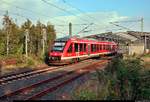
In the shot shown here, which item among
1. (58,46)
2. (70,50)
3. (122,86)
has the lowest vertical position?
(122,86)

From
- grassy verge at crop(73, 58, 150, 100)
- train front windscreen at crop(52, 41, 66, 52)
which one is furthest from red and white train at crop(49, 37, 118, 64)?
grassy verge at crop(73, 58, 150, 100)

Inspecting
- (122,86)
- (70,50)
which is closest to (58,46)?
(70,50)

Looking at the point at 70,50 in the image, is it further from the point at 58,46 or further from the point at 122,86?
the point at 122,86

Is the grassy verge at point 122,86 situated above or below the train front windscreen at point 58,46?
below

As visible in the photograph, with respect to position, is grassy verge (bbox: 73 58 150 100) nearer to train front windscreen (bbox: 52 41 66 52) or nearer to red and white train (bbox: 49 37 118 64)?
red and white train (bbox: 49 37 118 64)

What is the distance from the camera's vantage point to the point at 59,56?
108 feet

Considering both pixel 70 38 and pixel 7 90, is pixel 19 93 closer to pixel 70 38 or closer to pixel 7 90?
pixel 7 90

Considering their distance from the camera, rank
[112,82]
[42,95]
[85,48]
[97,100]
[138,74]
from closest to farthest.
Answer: [97,100] < [112,82] < [138,74] < [42,95] < [85,48]

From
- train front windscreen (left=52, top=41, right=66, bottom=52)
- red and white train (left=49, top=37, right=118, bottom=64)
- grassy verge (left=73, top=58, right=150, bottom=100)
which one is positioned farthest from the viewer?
train front windscreen (left=52, top=41, right=66, bottom=52)

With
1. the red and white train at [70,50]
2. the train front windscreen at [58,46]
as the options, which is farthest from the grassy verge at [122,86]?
the train front windscreen at [58,46]

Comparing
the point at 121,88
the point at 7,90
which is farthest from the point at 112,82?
A: the point at 7,90

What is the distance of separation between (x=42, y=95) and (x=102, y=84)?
4224 millimetres

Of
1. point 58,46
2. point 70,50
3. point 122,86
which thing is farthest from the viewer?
point 70,50

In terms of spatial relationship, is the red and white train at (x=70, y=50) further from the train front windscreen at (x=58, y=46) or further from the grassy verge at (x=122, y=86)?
the grassy verge at (x=122, y=86)
